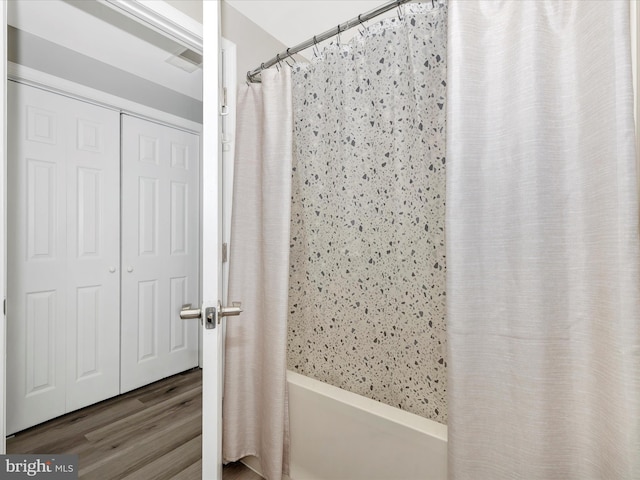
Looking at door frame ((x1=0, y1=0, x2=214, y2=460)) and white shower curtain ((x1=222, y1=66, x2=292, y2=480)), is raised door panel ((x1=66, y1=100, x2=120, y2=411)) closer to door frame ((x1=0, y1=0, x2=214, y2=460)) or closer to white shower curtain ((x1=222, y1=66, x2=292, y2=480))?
door frame ((x1=0, y1=0, x2=214, y2=460))

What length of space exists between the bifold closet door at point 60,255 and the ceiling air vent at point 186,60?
0.61 meters

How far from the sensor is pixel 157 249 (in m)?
2.47

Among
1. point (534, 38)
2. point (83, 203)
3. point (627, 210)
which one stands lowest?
point (627, 210)

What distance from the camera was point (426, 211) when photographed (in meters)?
1.14

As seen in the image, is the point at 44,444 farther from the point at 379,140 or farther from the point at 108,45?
the point at 379,140

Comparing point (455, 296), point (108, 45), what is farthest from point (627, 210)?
point (108, 45)

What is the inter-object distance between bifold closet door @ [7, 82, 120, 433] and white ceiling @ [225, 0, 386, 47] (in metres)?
1.24

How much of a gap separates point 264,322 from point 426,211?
0.84 m

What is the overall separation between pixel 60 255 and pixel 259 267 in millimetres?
1397

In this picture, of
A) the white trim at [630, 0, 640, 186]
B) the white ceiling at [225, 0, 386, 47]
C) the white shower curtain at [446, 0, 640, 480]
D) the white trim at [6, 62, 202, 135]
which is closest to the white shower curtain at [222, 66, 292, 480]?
the white ceiling at [225, 0, 386, 47]

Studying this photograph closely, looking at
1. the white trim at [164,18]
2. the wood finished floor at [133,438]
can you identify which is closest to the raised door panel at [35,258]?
the wood finished floor at [133,438]

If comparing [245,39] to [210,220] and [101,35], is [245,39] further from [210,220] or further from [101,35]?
[210,220]

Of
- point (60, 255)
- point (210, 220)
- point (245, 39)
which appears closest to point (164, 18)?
point (245, 39)

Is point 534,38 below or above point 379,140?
above
